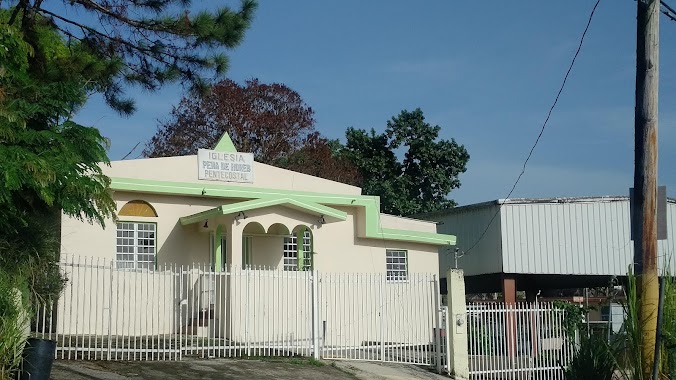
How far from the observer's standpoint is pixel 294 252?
71.9ft

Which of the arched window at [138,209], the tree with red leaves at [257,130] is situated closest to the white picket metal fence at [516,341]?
the arched window at [138,209]

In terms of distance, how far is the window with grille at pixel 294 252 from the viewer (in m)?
21.7

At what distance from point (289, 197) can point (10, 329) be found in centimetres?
995

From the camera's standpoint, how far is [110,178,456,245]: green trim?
19.5m

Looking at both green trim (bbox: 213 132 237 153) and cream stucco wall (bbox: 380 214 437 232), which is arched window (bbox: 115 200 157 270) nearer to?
green trim (bbox: 213 132 237 153)

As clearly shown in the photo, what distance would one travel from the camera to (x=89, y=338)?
14875mm

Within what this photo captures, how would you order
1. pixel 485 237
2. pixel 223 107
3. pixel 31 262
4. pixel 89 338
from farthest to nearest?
1. pixel 223 107
2. pixel 485 237
3. pixel 89 338
4. pixel 31 262

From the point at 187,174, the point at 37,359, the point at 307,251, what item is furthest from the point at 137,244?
the point at 37,359

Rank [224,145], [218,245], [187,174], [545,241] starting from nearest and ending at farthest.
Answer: [218,245]
[187,174]
[224,145]
[545,241]

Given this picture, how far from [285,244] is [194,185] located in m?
2.99

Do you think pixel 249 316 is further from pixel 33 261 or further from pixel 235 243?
pixel 33 261

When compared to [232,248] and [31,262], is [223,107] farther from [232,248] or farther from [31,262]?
[31,262]

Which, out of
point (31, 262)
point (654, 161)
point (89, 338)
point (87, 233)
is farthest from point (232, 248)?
point (654, 161)

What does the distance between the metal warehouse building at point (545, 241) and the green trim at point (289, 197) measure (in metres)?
3.67
